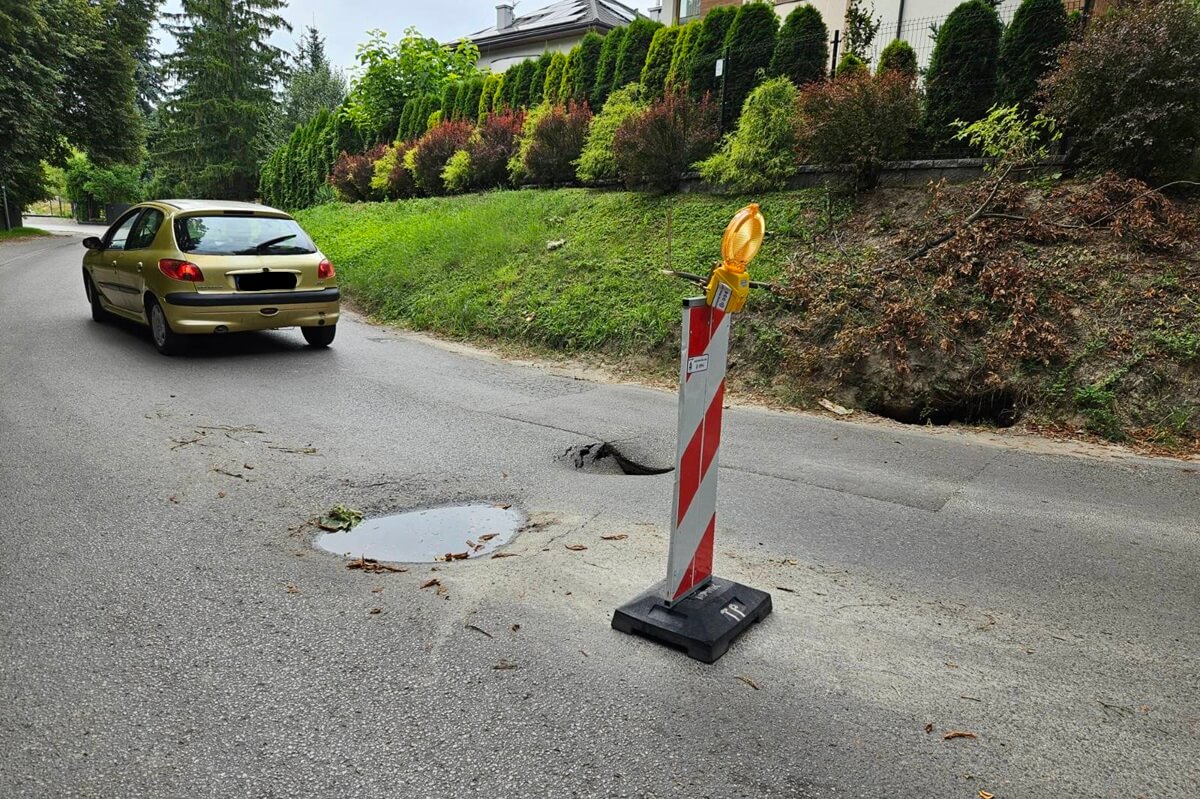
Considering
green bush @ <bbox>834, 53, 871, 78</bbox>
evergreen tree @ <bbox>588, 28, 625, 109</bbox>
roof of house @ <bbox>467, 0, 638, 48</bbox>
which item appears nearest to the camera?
green bush @ <bbox>834, 53, 871, 78</bbox>

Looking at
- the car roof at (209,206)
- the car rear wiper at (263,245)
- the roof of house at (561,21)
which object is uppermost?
the roof of house at (561,21)

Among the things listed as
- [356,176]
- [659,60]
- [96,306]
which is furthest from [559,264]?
[356,176]

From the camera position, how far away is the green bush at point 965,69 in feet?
35.5

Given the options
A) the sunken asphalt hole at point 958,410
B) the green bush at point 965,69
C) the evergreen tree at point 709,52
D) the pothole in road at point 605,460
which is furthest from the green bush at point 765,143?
the pothole in road at point 605,460

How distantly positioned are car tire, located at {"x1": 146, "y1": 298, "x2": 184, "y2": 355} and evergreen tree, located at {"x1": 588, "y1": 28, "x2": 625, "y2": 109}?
36.6ft

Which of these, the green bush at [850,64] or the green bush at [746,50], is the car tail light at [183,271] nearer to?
the green bush at [850,64]

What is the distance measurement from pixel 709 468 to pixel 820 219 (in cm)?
814

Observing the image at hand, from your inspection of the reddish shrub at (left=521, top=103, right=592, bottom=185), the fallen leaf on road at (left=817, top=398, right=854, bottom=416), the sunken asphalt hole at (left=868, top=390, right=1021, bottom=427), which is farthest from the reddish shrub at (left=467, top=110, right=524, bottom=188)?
the sunken asphalt hole at (left=868, top=390, right=1021, bottom=427)

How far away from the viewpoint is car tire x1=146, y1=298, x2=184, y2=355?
8.35 meters

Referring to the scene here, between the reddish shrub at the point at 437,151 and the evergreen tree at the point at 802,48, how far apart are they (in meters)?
9.50

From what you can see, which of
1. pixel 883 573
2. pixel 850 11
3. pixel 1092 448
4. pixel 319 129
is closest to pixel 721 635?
pixel 883 573

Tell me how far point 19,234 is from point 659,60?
96.6 ft

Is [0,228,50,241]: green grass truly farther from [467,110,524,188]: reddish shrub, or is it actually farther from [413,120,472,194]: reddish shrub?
[467,110,524,188]: reddish shrub

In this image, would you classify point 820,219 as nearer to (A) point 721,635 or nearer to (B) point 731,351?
(B) point 731,351
